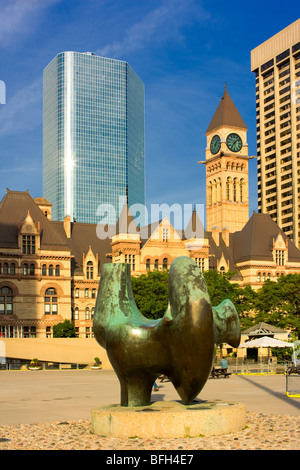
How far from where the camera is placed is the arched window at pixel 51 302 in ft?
274

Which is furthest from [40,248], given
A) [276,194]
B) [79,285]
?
[276,194]

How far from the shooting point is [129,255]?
89750mm

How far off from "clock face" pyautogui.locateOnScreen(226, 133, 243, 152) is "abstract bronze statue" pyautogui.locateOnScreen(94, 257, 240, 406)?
4212 inches

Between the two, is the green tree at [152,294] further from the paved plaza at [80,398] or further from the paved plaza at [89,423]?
the paved plaza at [89,423]

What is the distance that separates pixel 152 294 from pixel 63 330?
45.1 ft

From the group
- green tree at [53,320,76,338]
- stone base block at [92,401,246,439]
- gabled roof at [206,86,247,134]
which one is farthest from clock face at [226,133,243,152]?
stone base block at [92,401,246,439]

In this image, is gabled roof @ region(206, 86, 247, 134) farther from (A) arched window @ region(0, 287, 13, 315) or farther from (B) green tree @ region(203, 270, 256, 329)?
(A) arched window @ region(0, 287, 13, 315)

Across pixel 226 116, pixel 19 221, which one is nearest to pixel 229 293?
pixel 19 221

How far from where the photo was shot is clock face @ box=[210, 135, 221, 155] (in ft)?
407

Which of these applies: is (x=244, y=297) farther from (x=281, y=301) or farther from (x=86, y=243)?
(x=86, y=243)

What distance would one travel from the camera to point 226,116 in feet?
411

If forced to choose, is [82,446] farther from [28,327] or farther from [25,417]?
Answer: [28,327]

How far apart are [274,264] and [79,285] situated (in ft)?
92.9
